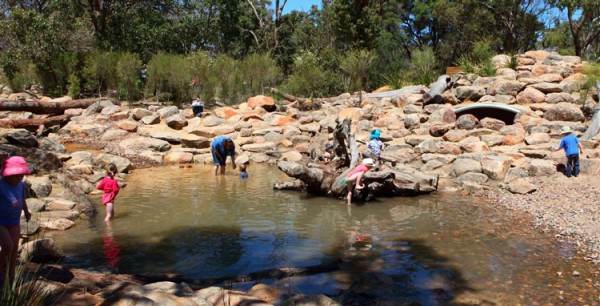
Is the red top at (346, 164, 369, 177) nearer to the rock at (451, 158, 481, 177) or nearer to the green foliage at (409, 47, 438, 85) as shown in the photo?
the rock at (451, 158, 481, 177)

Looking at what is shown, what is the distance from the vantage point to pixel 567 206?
28.2ft

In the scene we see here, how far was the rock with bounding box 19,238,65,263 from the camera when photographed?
5129mm

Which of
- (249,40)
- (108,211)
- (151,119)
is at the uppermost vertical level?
(249,40)

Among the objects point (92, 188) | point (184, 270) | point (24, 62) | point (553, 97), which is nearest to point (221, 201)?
point (92, 188)

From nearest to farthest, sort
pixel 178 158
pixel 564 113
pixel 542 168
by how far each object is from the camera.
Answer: pixel 542 168 < pixel 564 113 < pixel 178 158

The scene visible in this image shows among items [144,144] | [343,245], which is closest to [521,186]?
[343,245]

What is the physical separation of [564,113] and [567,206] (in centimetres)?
666

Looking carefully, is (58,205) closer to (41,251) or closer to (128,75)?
(41,251)

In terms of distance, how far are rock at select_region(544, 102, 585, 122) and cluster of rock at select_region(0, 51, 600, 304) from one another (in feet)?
0.10

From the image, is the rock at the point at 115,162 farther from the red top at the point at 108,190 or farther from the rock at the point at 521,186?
the rock at the point at 521,186

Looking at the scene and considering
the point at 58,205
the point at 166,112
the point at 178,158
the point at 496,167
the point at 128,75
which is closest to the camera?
the point at 58,205

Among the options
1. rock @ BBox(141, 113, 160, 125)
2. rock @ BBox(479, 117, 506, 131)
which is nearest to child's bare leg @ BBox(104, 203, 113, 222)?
rock @ BBox(141, 113, 160, 125)

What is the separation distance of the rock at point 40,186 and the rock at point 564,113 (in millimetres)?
13969

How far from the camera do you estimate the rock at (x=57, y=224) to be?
7.23 metres
